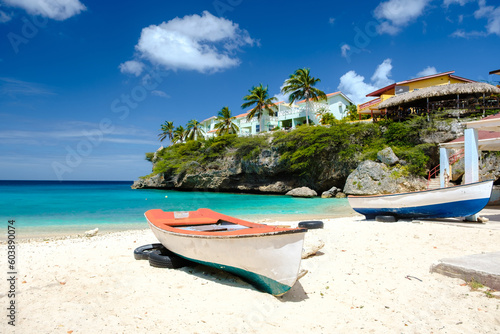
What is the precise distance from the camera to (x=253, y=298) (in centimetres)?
438

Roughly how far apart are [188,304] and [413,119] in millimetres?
27563

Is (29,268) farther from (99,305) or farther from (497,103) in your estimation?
(497,103)

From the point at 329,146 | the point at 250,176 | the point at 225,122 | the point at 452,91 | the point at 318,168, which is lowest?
the point at 250,176

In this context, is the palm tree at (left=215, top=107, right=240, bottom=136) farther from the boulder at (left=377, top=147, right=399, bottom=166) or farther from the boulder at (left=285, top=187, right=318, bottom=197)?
the boulder at (left=377, top=147, right=399, bottom=166)

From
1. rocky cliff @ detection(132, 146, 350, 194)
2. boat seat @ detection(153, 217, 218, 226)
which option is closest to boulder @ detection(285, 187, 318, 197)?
rocky cliff @ detection(132, 146, 350, 194)

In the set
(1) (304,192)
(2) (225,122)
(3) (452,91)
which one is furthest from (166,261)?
(2) (225,122)

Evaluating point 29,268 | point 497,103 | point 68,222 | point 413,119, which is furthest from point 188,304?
point 497,103

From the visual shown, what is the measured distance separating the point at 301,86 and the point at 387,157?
16787 millimetres

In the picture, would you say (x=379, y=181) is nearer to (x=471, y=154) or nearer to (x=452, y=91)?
(x=452, y=91)

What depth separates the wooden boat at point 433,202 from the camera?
917 centimetres

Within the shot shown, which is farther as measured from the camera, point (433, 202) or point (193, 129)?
point (193, 129)

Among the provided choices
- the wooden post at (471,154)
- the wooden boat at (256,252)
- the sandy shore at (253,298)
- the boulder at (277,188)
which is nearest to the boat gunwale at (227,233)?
the wooden boat at (256,252)

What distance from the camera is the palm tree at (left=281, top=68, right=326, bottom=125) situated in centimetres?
3734

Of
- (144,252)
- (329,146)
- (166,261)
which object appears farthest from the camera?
(329,146)
